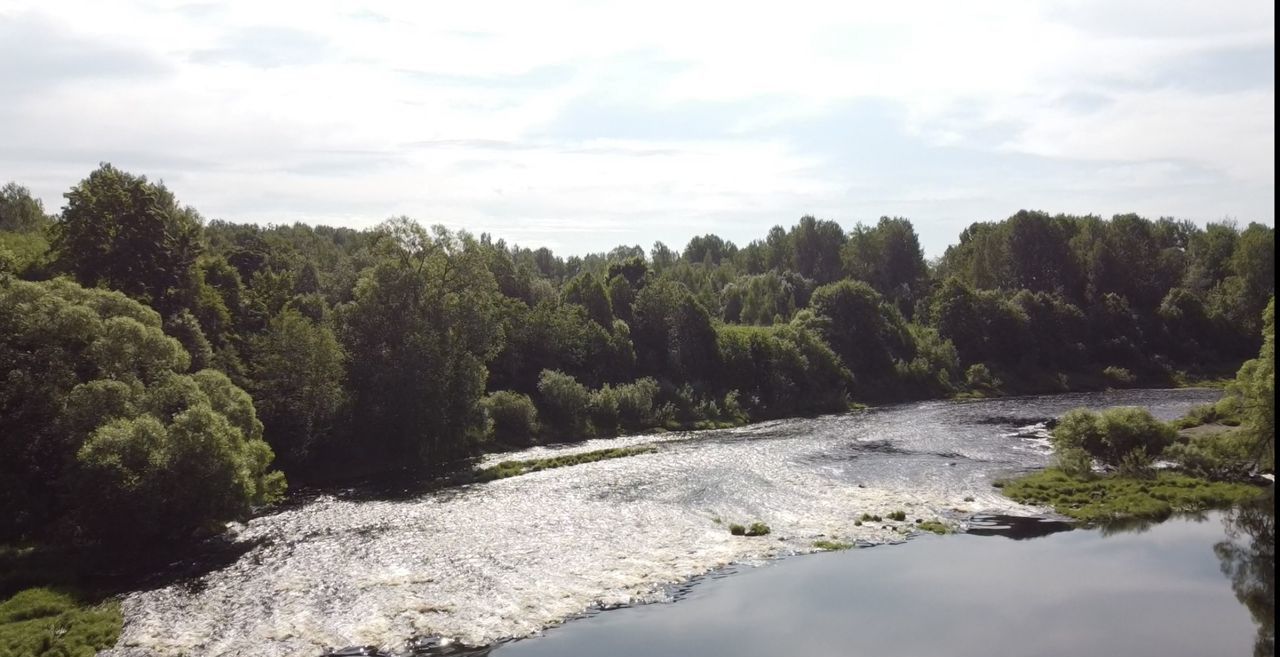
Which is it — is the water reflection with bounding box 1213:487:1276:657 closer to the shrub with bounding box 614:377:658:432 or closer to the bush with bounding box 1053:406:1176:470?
the bush with bounding box 1053:406:1176:470

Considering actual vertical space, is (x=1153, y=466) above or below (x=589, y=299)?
below

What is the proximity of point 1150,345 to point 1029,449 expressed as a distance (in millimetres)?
79778

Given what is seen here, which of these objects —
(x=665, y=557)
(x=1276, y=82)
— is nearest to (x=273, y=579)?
(x=665, y=557)

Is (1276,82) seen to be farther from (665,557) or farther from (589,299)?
(589,299)

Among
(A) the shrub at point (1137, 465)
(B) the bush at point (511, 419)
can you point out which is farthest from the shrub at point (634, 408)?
(A) the shrub at point (1137, 465)

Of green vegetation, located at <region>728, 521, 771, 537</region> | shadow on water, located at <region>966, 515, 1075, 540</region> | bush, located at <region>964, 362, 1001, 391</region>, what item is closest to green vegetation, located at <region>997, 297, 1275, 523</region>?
shadow on water, located at <region>966, 515, 1075, 540</region>

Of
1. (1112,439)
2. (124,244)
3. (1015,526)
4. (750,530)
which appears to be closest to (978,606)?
(1015,526)

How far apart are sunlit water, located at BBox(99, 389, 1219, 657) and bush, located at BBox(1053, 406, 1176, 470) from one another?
361 cm

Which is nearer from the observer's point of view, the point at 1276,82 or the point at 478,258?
the point at 1276,82

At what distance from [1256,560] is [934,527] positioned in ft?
50.4

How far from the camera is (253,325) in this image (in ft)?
261

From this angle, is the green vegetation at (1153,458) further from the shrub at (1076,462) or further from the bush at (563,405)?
the bush at (563,405)

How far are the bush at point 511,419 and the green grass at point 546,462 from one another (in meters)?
8.04

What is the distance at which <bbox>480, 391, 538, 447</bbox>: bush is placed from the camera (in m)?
78.7
